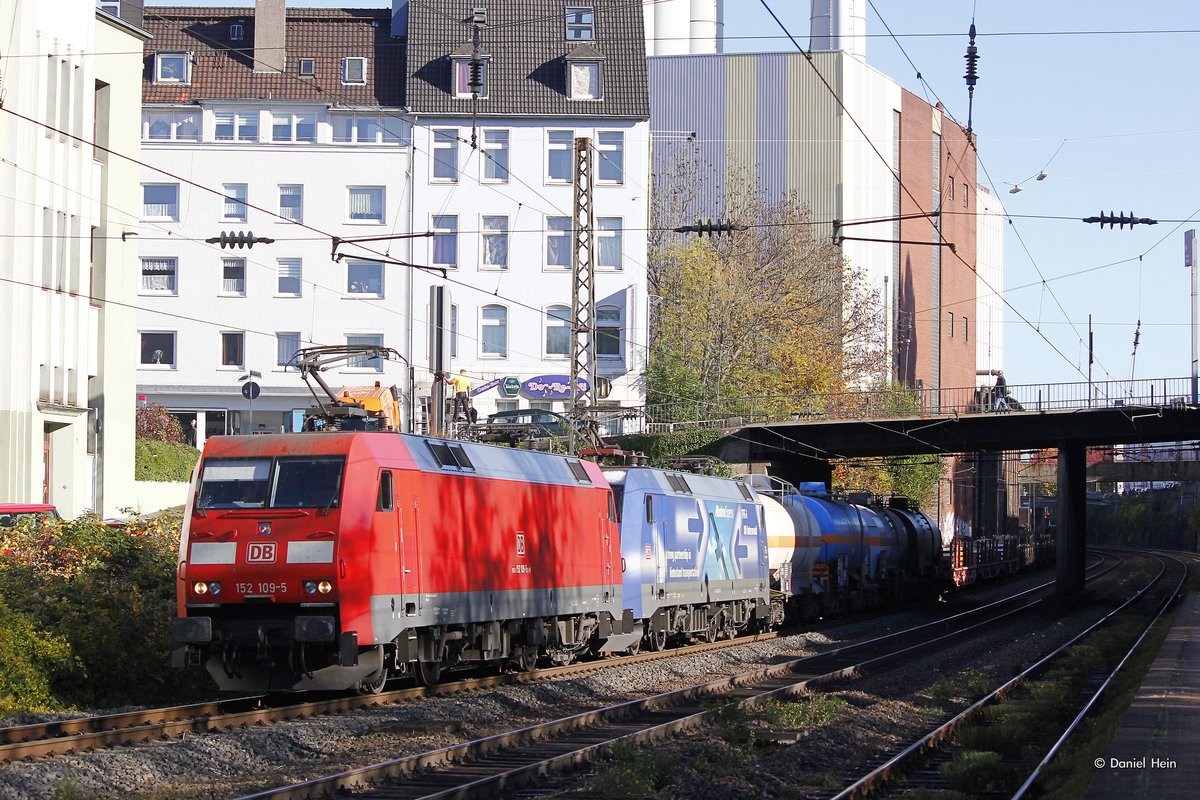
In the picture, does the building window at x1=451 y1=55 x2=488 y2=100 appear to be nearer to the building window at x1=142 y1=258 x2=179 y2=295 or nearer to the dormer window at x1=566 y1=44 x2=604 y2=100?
the dormer window at x1=566 y1=44 x2=604 y2=100

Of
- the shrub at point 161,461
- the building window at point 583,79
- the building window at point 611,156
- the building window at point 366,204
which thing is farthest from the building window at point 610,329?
the shrub at point 161,461

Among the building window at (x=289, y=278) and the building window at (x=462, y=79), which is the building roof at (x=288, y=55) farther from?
the building window at (x=289, y=278)

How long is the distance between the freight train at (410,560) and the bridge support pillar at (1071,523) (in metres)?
30.0

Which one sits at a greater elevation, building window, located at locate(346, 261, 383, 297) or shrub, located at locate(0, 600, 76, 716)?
building window, located at locate(346, 261, 383, 297)

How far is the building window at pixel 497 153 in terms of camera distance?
5769cm

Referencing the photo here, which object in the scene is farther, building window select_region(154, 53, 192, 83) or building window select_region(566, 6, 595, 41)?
building window select_region(154, 53, 192, 83)

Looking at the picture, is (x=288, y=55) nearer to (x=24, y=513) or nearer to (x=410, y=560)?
(x=24, y=513)

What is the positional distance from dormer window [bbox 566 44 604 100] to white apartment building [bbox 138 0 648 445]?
0.08 m

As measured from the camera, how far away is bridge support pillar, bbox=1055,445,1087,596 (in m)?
52.7

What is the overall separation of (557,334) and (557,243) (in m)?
3.68

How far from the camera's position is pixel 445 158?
57844 mm

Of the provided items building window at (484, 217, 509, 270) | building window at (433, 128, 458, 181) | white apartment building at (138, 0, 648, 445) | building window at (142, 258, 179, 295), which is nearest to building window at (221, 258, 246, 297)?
white apartment building at (138, 0, 648, 445)

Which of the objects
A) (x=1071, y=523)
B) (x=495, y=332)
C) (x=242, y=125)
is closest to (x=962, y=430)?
(x=1071, y=523)

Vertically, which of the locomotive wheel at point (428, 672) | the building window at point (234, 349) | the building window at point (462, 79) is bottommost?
the locomotive wheel at point (428, 672)
